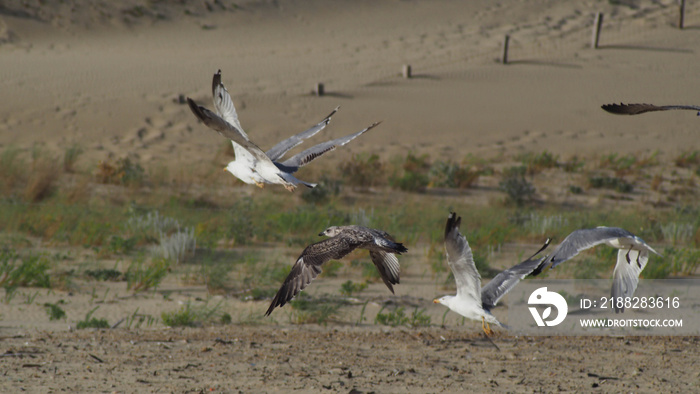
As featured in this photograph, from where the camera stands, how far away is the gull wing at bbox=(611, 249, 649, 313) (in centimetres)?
542

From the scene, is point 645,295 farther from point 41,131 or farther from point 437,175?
point 41,131

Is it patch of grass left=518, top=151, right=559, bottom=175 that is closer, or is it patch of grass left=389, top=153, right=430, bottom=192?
patch of grass left=389, top=153, right=430, bottom=192

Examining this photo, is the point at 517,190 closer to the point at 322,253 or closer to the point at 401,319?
the point at 401,319

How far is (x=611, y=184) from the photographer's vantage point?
16.7m

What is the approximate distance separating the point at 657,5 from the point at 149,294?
28.7 metres

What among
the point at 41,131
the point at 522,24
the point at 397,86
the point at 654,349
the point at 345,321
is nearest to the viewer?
the point at 654,349

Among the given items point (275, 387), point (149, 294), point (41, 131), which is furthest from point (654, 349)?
point (41, 131)

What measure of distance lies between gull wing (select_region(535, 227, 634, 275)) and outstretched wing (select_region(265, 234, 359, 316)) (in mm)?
1211

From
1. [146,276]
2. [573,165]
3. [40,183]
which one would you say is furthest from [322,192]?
[146,276]

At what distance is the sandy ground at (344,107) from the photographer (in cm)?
661

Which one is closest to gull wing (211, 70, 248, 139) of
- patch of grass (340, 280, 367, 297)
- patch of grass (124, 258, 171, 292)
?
patch of grass (124, 258, 171, 292)

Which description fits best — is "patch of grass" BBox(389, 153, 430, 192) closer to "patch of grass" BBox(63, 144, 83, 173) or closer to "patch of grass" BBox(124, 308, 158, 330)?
"patch of grass" BBox(63, 144, 83, 173)

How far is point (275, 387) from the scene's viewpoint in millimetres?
6188

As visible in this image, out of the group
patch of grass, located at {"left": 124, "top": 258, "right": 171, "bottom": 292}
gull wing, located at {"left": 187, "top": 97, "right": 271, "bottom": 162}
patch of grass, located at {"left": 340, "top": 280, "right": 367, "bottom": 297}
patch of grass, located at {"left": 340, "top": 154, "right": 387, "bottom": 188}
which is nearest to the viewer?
gull wing, located at {"left": 187, "top": 97, "right": 271, "bottom": 162}
